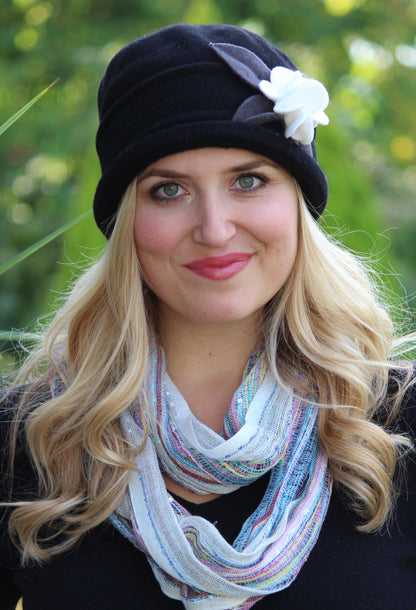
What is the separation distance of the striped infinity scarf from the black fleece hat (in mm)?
573

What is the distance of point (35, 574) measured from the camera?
211cm

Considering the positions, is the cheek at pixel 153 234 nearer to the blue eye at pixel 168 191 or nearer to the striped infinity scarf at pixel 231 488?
the blue eye at pixel 168 191

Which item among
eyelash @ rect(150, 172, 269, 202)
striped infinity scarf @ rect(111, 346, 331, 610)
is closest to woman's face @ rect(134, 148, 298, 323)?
eyelash @ rect(150, 172, 269, 202)

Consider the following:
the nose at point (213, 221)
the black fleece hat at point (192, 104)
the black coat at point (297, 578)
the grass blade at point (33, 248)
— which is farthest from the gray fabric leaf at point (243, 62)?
the black coat at point (297, 578)

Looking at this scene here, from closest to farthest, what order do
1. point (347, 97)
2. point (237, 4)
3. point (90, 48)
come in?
Answer: point (90, 48) < point (237, 4) < point (347, 97)

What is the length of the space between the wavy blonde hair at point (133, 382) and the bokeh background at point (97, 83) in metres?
3.37

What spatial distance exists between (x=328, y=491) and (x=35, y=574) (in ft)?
2.51

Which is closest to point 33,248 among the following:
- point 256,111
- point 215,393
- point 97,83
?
point 256,111

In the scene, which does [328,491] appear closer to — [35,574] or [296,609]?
[296,609]

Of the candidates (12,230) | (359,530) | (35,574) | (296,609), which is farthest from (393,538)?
(12,230)

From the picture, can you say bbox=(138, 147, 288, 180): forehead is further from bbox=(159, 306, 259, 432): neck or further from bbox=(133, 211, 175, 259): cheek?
bbox=(159, 306, 259, 432): neck

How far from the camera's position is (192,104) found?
195 cm

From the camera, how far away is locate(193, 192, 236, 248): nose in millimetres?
1950

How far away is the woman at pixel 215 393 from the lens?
6.45 ft
